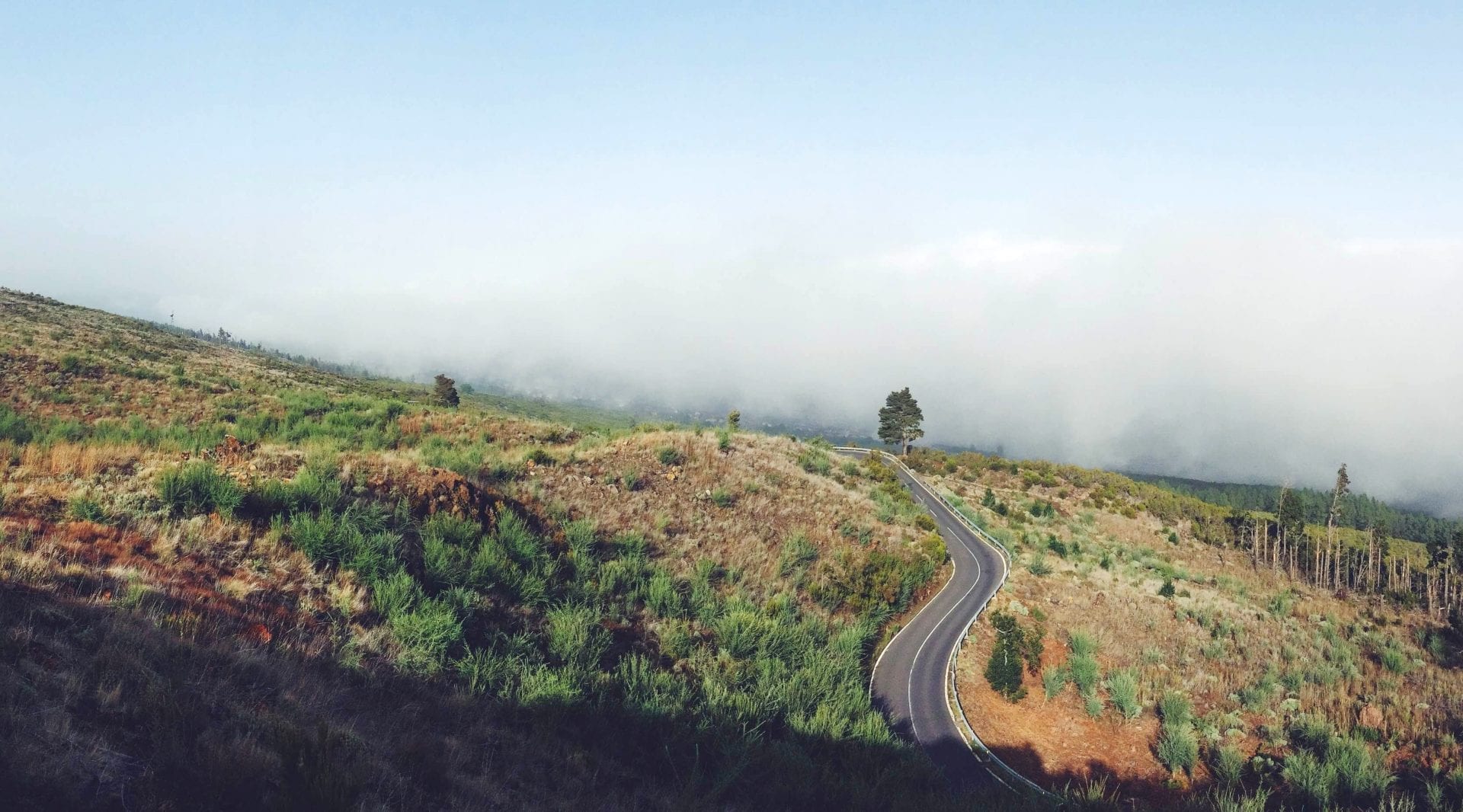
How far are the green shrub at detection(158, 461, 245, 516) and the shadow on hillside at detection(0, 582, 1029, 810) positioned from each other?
4391 millimetres

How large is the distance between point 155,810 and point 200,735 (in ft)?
3.22

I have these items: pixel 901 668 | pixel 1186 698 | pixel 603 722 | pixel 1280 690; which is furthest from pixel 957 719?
pixel 603 722

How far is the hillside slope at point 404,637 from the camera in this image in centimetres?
552

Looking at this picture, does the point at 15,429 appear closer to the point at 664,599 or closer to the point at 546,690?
the point at 546,690

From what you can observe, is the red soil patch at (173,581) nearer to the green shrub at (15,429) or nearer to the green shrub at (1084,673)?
the green shrub at (15,429)

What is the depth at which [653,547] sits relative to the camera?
1792 centimetres

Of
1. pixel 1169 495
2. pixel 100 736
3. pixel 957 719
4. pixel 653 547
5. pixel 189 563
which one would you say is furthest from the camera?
pixel 1169 495

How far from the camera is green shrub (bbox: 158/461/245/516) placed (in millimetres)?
10945

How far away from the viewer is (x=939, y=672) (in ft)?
71.2

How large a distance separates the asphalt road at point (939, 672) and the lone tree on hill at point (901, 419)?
43.2 metres

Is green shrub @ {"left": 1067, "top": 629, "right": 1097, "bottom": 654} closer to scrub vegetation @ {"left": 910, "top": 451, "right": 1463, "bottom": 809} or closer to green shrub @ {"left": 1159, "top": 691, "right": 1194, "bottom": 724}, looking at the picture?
scrub vegetation @ {"left": 910, "top": 451, "right": 1463, "bottom": 809}

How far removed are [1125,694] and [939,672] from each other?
20.2 ft

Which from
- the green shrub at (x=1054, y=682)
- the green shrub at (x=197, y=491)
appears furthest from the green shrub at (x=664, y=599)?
the green shrub at (x=1054, y=682)

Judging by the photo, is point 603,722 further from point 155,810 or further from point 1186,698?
point 1186,698
